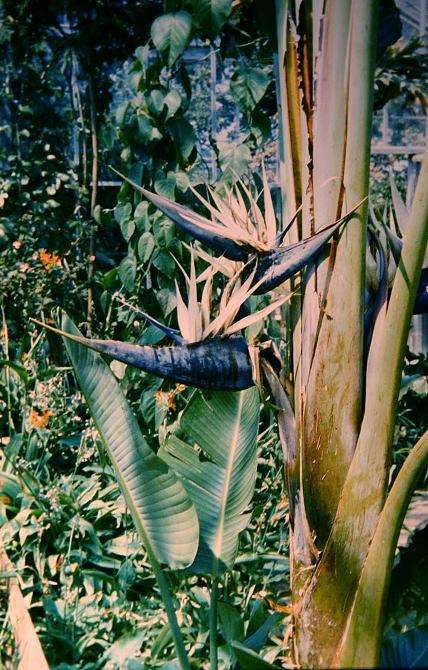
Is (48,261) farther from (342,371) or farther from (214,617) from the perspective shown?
(342,371)

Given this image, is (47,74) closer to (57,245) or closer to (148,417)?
(57,245)

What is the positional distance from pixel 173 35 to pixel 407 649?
1.92 m

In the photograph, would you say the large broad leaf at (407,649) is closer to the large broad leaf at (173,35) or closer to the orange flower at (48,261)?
the large broad leaf at (173,35)

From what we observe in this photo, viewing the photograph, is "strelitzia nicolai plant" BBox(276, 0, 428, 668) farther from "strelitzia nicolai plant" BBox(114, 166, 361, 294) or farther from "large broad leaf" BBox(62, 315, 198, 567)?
"large broad leaf" BBox(62, 315, 198, 567)

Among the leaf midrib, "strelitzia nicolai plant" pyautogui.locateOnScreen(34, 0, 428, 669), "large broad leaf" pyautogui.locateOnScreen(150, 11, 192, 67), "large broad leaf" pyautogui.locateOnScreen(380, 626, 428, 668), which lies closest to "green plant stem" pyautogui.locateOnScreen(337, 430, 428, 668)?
"strelitzia nicolai plant" pyautogui.locateOnScreen(34, 0, 428, 669)

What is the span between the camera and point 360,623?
1.15 meters

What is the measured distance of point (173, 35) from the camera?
2.29 m

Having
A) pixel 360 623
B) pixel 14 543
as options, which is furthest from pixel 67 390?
pixel 360 623

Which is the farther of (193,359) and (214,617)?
(214,617)

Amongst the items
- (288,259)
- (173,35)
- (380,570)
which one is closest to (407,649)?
(380,570)

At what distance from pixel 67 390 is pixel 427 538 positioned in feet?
6.31

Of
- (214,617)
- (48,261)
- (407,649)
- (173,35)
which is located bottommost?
(214,617)

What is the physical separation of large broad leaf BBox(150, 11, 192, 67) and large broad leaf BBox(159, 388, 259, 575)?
120 cm

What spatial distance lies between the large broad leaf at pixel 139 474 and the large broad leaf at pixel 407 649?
0.43m
